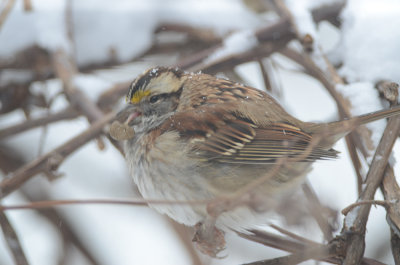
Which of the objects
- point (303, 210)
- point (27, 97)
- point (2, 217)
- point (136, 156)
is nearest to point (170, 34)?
point (27, 97)

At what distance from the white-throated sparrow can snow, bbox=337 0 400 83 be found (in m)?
0.42

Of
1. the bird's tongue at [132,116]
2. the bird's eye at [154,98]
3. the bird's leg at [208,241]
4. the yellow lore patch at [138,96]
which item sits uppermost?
the bird's eye at [154,98]

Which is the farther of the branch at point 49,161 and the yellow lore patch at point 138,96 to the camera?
the yellow lore patch at point 138,96

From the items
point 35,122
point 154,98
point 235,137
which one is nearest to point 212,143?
point 235,137

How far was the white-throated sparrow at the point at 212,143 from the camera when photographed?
234 cm

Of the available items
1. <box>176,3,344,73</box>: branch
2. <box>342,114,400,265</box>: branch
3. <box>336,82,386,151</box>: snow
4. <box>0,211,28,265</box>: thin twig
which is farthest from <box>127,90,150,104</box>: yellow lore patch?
<box>342,114,400,265</box>: branch

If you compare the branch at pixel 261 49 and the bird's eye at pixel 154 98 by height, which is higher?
the branch at pixel 261 49

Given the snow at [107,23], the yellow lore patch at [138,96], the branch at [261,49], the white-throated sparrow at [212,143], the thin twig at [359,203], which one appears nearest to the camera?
the thin twig at [359,203]

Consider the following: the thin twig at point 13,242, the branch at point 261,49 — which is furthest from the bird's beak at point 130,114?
the thin twig at point 13,242

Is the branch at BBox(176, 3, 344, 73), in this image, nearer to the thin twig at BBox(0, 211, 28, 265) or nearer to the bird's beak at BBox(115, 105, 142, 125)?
the bird's beak at BBox(115, 105, 142, 125)

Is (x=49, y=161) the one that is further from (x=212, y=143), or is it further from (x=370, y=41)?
(x=370, y=41)

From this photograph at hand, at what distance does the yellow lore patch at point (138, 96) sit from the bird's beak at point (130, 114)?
3cm

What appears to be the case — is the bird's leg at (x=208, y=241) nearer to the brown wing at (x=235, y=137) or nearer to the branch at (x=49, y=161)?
the brown wing at (x=235, y=137)

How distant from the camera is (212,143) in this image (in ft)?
8.13
